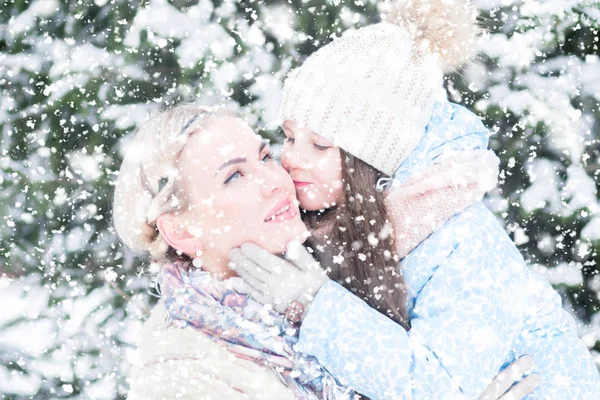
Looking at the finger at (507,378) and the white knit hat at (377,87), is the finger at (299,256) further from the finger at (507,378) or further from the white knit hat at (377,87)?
the finger at (507,378)

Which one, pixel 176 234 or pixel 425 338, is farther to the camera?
pixel 176 234

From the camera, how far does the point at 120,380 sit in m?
3.90

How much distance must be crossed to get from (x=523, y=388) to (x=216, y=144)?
1.38 meters

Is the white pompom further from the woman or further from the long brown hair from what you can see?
the woman

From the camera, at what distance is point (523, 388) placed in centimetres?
261

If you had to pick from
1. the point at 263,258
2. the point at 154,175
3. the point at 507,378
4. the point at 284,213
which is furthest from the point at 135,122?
the point at 507,378

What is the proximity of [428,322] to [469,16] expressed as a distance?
1340mm

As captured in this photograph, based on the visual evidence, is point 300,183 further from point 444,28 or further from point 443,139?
point 444,28

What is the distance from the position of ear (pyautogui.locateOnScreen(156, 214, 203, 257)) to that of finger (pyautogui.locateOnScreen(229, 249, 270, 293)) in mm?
189

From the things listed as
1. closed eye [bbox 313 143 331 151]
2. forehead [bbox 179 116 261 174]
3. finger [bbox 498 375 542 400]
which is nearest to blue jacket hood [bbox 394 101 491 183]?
closed eye [bbox 313 143 331 151]

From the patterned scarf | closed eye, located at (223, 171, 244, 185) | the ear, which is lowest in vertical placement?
the patterned scarf

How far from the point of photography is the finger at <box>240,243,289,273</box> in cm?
241

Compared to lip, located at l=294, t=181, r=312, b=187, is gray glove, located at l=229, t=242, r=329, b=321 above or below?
below

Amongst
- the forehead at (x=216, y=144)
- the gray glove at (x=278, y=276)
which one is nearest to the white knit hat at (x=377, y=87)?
the forehead at (x=216, y=144)
